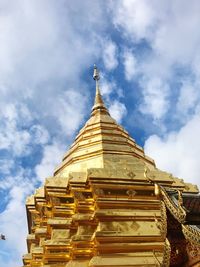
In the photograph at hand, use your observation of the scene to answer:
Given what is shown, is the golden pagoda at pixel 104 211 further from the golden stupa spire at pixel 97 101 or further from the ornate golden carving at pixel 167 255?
the golden stupa spire at pixel 97 101

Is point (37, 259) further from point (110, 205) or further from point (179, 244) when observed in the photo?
point (179, 244)

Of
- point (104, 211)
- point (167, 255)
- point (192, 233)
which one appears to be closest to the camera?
point (192, 233)

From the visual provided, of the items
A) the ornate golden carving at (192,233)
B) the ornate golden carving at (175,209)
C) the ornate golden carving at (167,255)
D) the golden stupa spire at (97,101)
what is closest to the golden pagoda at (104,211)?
the ornate golden carving at (167,255)

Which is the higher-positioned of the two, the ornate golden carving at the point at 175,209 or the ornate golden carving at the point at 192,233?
the ornate golden carving at the point at 175,209

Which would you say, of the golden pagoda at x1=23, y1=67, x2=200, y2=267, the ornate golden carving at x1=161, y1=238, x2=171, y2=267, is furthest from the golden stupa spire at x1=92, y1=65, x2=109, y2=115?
the ornate golden carving at x1=161, y1=238, x2=171, y2=267

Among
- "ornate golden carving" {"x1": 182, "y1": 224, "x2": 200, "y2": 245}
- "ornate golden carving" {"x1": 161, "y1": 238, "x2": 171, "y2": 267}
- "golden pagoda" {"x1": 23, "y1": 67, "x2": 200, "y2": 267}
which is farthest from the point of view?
"golden pagoda" {"x1": 23, "y1": 67, "x2": 200, "y2": 267}

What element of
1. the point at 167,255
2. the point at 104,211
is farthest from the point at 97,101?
the point at 167,255

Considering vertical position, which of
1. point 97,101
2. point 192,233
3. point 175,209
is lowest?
point 192,233

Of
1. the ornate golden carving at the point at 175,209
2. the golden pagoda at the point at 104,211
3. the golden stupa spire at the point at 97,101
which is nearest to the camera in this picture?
the ornate golden carving at the point at 175,209

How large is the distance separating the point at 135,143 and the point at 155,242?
6.19m

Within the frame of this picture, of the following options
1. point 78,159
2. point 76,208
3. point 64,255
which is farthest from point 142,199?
point 78,159

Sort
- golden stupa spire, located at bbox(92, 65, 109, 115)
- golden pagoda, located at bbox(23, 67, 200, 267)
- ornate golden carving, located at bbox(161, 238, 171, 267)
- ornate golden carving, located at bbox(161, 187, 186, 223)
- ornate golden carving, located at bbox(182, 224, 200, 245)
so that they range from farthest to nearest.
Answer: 1. golden stupa spire, located at bbox(92, 65, 109, 115)
2. golden pagoda, located at bbox(23, 67, 200, 267)
3. ornate golden carving, located at bbox(161, 238, 171, 267)
4. ornate golden carving, located at bbox(161, 187, 186, 223)
5. ornate golden carving, located at bbox(182, 224, 200, 245)

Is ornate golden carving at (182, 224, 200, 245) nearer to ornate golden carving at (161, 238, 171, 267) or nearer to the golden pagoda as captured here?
ornate golden carving at (161, 238, 171, 267)

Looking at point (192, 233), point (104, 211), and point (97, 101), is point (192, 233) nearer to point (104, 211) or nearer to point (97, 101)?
point (104, 211)
